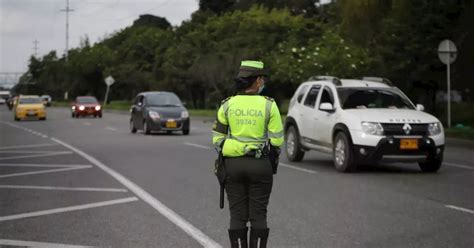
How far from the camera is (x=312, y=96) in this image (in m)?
14.1

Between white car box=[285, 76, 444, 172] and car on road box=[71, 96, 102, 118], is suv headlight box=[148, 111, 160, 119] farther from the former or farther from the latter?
car on road box=[71, 96, 102, 118]

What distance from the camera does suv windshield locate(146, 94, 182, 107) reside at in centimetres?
2455

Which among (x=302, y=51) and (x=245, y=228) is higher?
(x=302, y=51)

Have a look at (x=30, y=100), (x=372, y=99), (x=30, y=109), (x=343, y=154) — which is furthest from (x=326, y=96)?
(x=30, y=100)

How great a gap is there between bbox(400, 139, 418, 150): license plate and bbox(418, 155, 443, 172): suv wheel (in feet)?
2.07

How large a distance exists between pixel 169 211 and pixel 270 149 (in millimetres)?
3526

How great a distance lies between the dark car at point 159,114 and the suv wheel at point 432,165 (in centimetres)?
1234

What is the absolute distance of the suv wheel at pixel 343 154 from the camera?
1202cm

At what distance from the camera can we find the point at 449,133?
2020 centimetres

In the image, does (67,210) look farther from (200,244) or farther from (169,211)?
(200,244)

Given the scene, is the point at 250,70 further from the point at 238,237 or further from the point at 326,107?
the point at 326,107

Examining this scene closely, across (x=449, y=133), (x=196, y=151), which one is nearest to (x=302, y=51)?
(x=449, y=133)

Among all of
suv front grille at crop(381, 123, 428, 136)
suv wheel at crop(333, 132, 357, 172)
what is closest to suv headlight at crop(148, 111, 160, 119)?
suv wheel at crop(333, 132, 357, 172)

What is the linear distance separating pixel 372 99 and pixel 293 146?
7.26 feet
